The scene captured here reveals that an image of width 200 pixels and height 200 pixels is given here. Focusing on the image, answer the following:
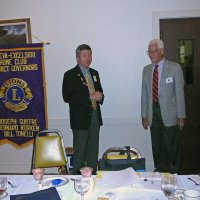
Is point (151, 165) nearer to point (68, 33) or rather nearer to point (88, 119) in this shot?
point (88, 119)

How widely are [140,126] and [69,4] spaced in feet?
5.99

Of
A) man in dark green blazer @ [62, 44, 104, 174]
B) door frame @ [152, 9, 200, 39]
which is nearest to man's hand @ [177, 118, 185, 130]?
man in dark green blazer @ [62, 44, 104, 174]

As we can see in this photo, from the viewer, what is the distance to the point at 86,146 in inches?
131

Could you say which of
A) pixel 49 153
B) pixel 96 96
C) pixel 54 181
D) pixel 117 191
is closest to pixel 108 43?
pixel 96 96

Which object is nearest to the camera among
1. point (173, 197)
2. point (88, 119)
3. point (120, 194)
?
point (173, 197)

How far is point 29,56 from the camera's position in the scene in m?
3.72

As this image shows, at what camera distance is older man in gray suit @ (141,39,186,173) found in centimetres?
306

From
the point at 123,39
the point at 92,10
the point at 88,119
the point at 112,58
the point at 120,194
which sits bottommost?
the point at 120,194

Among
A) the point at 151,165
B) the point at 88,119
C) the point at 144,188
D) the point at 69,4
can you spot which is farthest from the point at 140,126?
the point at 144,188

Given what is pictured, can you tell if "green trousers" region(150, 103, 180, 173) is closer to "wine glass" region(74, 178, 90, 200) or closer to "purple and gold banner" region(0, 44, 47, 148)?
"purple and gold banner" region(0, 44, 47, 148)

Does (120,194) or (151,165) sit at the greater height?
(120,194)

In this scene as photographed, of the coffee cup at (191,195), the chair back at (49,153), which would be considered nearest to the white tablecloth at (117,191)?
the coffee cup at (191,195)

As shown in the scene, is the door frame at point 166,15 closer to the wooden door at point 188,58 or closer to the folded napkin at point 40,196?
the wooden door at point 188,58

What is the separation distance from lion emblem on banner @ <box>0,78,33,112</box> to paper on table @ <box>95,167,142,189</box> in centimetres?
230
